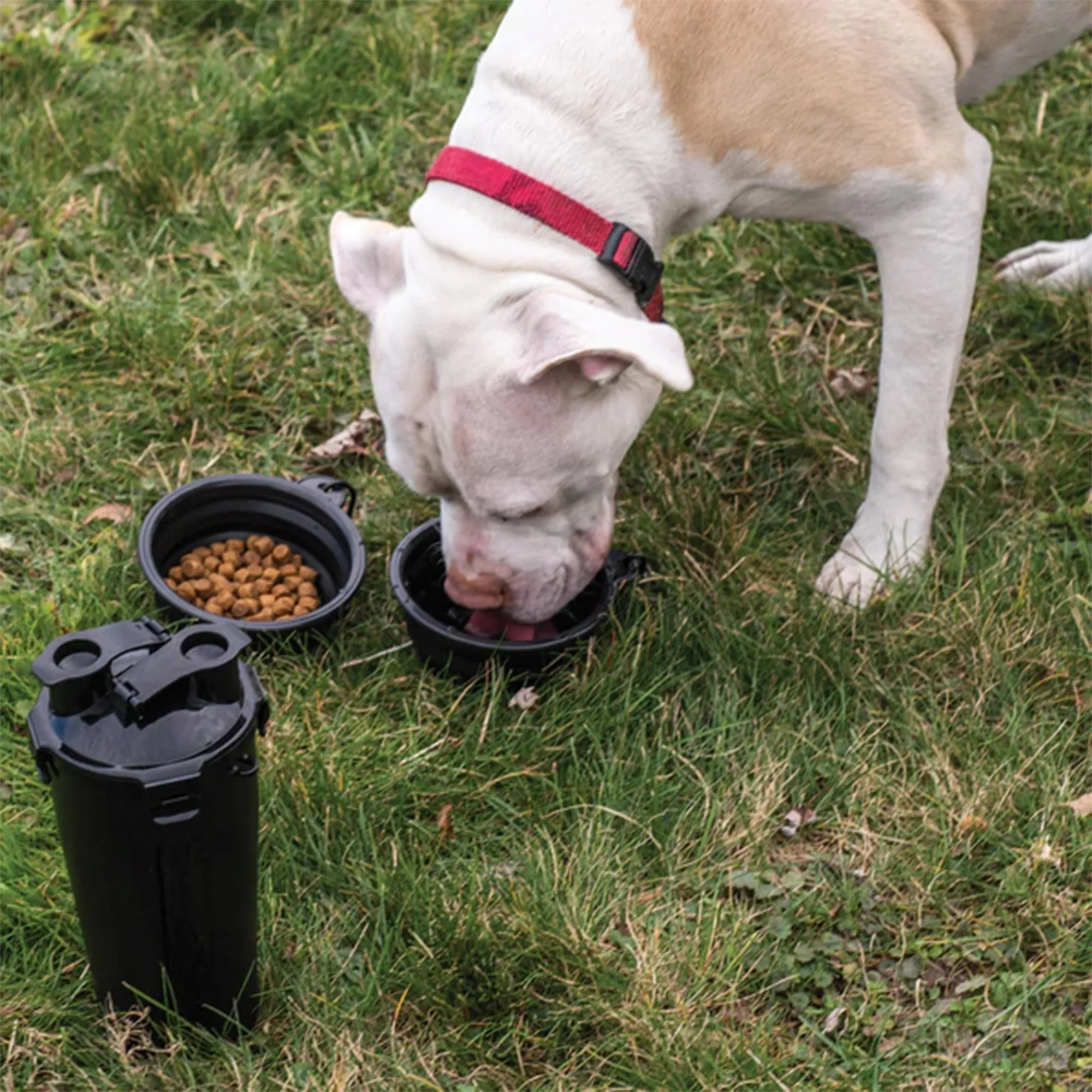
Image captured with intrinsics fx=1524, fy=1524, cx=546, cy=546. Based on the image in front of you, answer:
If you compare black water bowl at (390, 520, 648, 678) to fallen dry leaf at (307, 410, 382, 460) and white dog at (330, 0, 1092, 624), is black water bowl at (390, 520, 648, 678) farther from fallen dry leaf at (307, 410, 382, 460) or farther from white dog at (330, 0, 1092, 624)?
fallen dry leaf at (307, 410, 382, 460)

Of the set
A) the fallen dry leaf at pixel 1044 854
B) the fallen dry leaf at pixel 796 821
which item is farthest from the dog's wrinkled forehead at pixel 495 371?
the fallen dry leaf at pixel 1044 854

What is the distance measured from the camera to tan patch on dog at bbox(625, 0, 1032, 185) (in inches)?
119

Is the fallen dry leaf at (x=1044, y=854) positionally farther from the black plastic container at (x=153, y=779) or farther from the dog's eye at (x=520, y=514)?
the black plastic container at (x=153, y=779)

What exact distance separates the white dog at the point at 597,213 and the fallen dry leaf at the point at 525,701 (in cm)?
20

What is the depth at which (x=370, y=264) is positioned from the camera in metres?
3.11

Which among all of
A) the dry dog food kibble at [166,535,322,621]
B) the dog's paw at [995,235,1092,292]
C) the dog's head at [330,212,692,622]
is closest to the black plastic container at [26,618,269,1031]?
the dog's head at [330,212,692,622]

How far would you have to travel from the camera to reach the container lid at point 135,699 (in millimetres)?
2141

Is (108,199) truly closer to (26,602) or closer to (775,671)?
(26,602)

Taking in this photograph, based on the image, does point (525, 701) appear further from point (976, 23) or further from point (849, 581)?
point (976, 23)

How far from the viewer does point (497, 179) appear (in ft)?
9.57

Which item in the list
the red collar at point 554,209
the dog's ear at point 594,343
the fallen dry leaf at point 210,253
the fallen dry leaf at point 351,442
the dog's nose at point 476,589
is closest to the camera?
the dog's ear at point 594,343

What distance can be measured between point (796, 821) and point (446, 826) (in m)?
0.72

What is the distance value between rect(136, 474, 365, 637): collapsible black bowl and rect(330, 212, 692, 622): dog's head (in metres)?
0.48

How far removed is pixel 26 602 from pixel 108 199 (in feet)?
5.84
